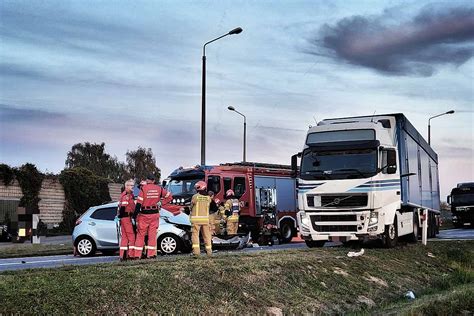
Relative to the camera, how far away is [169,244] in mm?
18031

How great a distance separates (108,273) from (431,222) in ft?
64.2

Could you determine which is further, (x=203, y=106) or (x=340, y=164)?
(x=203, y=106)

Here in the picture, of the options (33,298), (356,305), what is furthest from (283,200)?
(33,298)

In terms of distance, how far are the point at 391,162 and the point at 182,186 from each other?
9.23 meters

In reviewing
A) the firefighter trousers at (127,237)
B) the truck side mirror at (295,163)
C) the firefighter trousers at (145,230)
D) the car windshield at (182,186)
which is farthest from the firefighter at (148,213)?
the car windshield at (182,186)

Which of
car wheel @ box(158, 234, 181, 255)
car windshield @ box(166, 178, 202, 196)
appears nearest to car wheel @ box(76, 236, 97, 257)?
car wheel @ box(158, 234, 181, 255)

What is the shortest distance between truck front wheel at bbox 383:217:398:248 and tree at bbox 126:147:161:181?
175 ft

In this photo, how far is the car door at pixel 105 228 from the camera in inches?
738

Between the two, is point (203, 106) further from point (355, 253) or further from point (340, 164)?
point (355, 253)

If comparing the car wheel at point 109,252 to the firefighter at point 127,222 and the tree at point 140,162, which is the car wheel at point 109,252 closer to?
the firefighter at point 127,222

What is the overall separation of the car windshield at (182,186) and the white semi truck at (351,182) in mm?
6693

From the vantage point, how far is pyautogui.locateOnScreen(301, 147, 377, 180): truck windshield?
16.1 metres

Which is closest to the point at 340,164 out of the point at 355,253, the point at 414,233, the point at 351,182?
the point at 351,182

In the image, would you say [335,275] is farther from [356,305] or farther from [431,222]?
[431,222]
